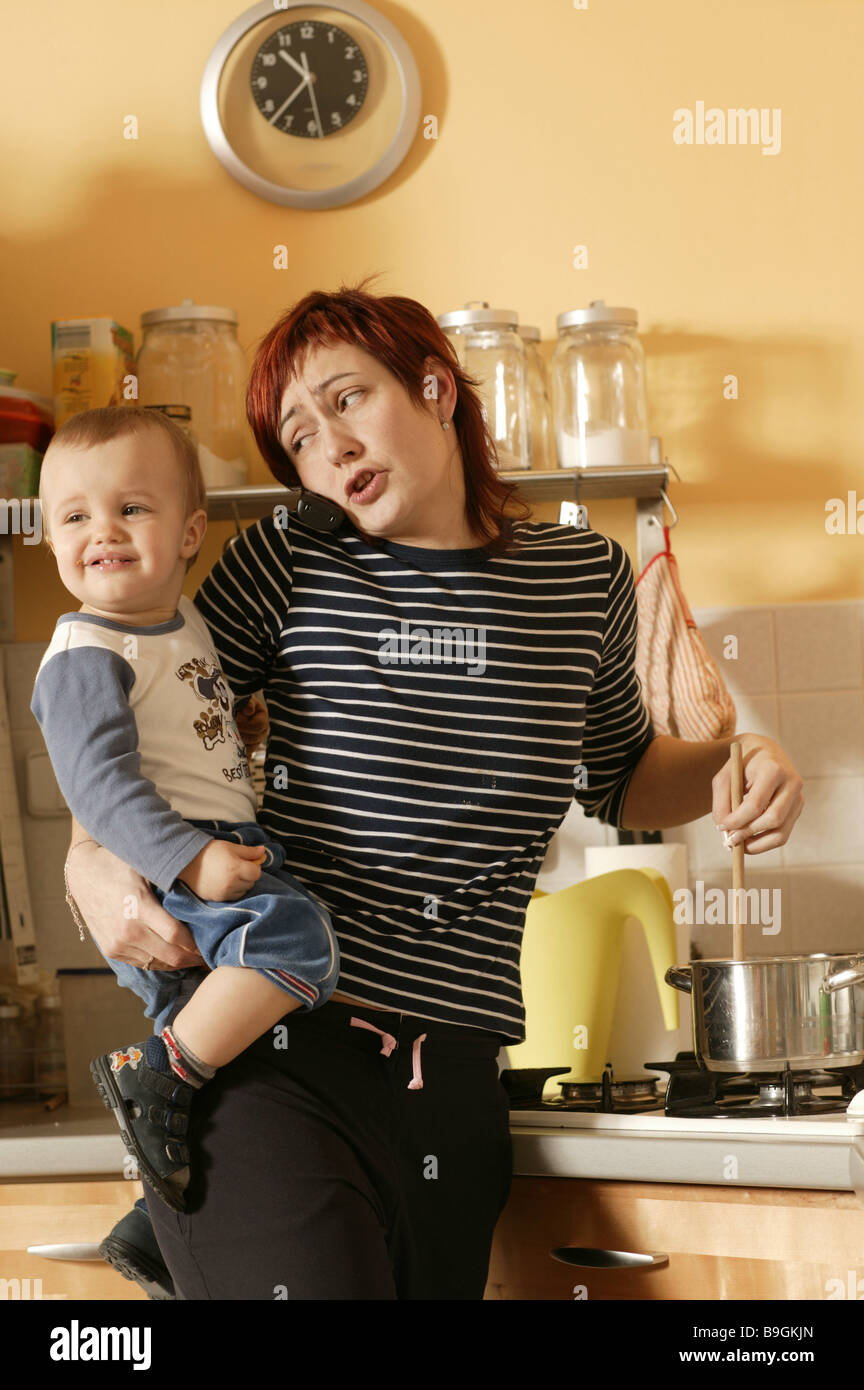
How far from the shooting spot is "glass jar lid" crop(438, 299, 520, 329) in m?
1.71

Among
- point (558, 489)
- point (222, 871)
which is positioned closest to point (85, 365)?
point (558, 489)

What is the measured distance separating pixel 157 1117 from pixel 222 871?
18 cm

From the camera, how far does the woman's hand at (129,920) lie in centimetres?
99

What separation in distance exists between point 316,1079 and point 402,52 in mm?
1436

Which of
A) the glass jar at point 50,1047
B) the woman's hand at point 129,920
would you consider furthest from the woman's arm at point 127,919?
the glass jar at point 50,1047

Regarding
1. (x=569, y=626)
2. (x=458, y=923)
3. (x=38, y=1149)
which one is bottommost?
(x=38, y=1149)

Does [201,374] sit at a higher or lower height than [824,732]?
higher

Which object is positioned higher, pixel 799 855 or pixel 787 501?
pixel 787 501

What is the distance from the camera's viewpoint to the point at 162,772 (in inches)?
40.6

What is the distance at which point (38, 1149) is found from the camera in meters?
1.29

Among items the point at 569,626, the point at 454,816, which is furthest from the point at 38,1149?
the point at 569,626

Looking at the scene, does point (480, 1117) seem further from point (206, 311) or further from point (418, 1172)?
point (206, 311)

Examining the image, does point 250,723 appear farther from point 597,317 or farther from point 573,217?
point 573,217

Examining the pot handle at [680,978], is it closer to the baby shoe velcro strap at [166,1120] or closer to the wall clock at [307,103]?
the baby shoe velcro strap at [166,1120]
